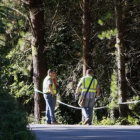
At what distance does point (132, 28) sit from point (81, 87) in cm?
821

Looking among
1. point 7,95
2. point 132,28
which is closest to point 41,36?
point 132,28

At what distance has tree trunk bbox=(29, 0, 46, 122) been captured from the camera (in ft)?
86.5

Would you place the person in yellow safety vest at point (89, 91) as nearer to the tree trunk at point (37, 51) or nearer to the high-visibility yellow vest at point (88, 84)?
the high-visibility yellow vest at point (88, 84)

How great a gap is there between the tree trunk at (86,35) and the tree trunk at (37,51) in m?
2.04

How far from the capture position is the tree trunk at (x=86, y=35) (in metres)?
25.6

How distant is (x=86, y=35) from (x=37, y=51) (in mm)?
2357

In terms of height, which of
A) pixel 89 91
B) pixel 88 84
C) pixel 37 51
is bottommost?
pixel 89 91

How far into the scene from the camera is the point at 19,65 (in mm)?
29266

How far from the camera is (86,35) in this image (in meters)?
25.9

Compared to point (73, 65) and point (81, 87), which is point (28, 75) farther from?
point (81, 87)

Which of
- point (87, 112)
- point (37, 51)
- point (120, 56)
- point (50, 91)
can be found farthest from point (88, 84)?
point (37, 51)

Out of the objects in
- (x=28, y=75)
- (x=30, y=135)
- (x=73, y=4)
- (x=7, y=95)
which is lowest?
(x=30, y=135)

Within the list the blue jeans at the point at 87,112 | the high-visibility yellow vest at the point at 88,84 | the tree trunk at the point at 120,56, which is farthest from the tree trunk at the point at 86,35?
the high-visibility yellow vest at the point at 88,84

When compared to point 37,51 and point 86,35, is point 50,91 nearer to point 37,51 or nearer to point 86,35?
point 86,35
